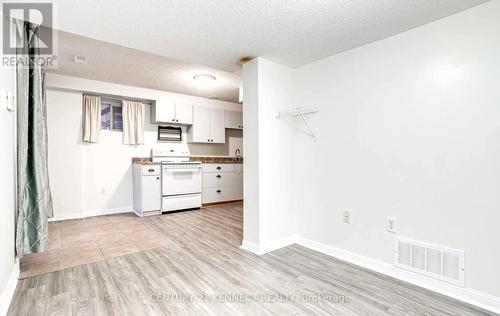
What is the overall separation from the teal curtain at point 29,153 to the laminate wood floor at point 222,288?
14.4 inches

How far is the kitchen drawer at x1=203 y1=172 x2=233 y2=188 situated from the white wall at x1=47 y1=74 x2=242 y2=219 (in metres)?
1.25

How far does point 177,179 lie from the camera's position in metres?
4.46

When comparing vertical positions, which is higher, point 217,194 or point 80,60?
point 80,60

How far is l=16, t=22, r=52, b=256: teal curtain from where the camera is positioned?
76.5 inches

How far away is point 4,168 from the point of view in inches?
63.7

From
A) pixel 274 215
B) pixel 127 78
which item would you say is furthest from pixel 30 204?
pixel 127 78

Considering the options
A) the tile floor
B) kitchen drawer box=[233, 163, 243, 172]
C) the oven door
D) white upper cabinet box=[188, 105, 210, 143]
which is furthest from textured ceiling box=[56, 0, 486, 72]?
kitchen drawer box=[233, 163, 243, 172]

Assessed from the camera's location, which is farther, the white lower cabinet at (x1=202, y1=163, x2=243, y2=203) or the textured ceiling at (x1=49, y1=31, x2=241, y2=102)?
the white lower cabinet at (x1=202, y1=163, x2=243, y2=203)

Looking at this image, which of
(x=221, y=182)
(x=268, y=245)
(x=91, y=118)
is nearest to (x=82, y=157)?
(x=91, y=118)

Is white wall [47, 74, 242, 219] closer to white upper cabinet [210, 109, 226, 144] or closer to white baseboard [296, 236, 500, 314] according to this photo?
white upper cabinet [210, 109, 226, 144]

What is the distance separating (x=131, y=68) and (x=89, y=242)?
2.38 metres

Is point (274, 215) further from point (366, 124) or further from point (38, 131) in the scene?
point (38, 131)

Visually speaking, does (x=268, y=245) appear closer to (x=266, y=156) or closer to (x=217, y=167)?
(x=266, y=156)

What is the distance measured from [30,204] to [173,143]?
3.11 m
